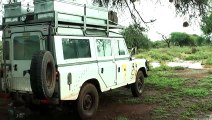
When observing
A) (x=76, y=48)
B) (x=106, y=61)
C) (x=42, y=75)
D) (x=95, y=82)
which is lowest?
(x=95, y=82)

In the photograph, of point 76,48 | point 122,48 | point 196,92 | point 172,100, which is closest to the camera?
point 76,48

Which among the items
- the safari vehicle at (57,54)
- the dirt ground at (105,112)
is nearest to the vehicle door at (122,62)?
the safari vehicle at (57,54)

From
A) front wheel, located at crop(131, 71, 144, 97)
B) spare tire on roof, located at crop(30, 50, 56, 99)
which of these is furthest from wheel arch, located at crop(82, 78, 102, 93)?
front wheel, located at crop(131, 71, 144, 97)

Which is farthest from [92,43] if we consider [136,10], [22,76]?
[136,10]

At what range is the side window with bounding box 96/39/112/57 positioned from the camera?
8.62m

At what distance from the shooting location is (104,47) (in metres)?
8.90

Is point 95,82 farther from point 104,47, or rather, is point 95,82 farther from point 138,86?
point 138,86

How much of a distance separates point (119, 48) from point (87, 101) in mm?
2371

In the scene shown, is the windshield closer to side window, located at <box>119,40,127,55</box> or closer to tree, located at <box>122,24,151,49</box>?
side window, located at <box>119,40,127,55</box>

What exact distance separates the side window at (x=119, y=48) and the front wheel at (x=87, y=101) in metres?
1.81

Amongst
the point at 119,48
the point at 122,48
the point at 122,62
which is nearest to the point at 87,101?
the point at 122,62

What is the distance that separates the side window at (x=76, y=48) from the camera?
24.0 feet

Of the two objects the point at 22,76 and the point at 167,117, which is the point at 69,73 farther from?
the point at 167,117

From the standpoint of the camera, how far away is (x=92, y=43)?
831cm
